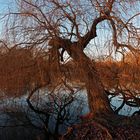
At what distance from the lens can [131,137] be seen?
13.9 feet

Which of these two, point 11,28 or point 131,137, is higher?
point 11,28

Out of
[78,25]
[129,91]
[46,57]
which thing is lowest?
[129,91]

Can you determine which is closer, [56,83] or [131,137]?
[131,137]

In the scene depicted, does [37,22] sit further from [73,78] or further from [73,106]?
[73,106]

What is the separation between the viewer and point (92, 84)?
554 cm

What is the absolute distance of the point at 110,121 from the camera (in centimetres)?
472

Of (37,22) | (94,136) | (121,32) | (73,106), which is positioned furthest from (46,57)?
(73,106)

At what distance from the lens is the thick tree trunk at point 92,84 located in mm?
5279

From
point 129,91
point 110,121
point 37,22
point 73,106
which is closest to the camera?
point 110,121

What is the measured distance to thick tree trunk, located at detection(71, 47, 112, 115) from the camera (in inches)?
208

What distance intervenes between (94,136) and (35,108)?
2.36 meters

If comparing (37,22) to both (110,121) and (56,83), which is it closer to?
(56,83)

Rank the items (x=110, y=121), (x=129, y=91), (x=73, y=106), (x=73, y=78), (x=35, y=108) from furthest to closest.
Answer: (x=73, y=106) → (x=35, y=108) → (x=129, y=91) → (x=73, y=78) → (x=110, y=121)

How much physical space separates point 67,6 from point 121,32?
91cm
